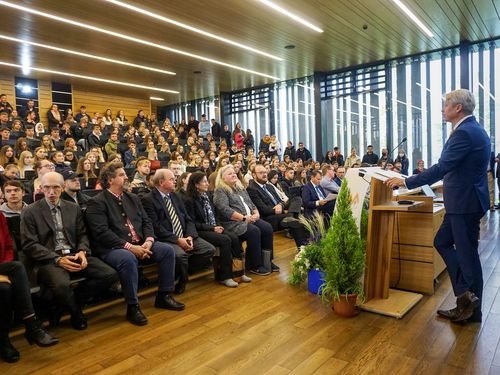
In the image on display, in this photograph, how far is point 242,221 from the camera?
376 centimetres

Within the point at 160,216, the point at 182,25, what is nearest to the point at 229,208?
the point at 160,216

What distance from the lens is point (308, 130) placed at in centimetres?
1181

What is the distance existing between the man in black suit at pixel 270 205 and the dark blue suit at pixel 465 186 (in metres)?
1.87

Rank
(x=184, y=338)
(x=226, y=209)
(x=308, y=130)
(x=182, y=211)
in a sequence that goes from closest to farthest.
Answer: (x=184, y=338) → (x=182, y=211) → (x=226, y=209) → (x=308, y=130)

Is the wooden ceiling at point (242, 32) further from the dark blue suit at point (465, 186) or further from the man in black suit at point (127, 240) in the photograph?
the dark blue suit at point (465, 186)

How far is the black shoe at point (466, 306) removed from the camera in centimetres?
245

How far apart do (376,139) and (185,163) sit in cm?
549

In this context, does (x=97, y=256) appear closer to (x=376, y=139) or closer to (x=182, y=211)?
(x=182, y=211)

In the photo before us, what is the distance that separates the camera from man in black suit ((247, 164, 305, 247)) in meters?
4.23

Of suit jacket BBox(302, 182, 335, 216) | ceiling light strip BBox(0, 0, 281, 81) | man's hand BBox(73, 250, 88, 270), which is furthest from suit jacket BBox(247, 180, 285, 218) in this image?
ceiling light strip BBox(0, 0, 281, 81)

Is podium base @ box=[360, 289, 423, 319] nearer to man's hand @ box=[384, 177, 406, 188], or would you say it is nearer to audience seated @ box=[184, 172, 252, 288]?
man's hand @ box=[384, 177, 406, 188]

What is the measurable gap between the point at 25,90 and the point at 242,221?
998 cm

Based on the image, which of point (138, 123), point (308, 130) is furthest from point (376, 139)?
point (138, 123)

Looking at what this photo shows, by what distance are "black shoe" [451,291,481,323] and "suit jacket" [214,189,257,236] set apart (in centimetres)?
190
